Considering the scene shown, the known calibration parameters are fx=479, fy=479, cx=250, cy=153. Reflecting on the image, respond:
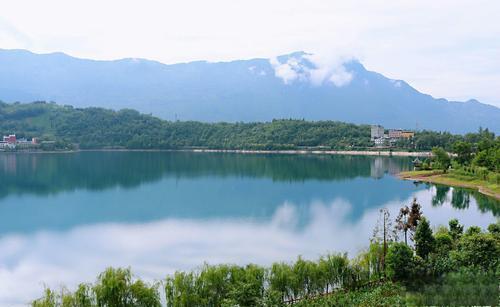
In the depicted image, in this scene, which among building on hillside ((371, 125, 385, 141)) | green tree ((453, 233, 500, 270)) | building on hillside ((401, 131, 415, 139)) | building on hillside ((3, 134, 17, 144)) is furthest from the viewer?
building on hillside ((371, 125, 385, 141))

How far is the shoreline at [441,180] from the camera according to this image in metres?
42.0

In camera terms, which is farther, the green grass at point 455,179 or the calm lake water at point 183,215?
the green grass at point 455,179

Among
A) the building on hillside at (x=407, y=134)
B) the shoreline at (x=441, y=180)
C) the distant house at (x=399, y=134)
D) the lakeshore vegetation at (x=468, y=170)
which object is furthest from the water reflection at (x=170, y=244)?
the distant house at (x=399, y=134)

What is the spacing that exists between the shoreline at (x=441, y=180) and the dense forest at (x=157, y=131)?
39529 millimetres

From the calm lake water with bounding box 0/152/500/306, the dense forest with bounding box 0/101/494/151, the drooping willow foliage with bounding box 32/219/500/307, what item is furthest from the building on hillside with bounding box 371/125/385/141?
the drooping willow foliage with bounding box 32/219/500/307

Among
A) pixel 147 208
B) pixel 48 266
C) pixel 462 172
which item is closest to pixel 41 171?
pixel 147 208

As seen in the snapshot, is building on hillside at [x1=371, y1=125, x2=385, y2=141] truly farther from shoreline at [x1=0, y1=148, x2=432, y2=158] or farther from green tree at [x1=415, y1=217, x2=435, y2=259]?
green tree at [x1=415, y1=217, x2=435, y2=259]

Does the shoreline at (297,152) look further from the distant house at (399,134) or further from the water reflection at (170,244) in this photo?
the water reflection at (170,244)

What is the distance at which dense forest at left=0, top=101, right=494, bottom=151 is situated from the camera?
344ft

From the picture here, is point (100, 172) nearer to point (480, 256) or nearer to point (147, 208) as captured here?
point (147, 208)

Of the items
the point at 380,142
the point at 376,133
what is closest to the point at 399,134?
the point at 376,133

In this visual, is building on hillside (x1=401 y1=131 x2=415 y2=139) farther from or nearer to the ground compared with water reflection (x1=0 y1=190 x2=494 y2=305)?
farther from the ground

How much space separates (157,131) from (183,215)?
8579 cm

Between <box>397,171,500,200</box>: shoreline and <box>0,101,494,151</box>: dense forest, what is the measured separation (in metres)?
39.5
